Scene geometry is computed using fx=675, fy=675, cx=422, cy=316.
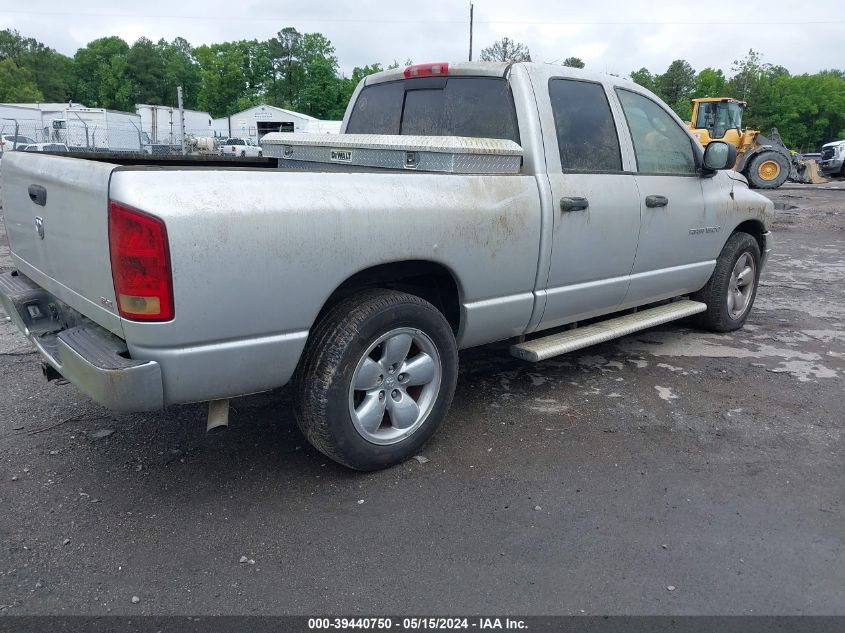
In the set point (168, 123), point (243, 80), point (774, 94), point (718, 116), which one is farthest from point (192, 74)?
point (718, 116)

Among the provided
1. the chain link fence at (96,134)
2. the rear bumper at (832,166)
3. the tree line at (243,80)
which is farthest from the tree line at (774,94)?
the chain link fence at (96,134)

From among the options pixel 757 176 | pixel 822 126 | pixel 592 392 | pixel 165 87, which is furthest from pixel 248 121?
pixel 592 392

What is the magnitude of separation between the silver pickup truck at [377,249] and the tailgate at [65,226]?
0.04ft

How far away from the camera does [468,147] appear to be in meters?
3.44

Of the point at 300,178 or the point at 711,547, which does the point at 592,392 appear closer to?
the point at 711,547

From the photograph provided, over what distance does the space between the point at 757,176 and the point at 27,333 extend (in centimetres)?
2329

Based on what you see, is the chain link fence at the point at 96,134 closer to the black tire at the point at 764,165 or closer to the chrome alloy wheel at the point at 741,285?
the chrome alloy wheel at the point at 741,285

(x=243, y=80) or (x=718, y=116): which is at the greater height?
(x=243, y=80)

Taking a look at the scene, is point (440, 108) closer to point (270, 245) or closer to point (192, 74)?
point (270, 245)

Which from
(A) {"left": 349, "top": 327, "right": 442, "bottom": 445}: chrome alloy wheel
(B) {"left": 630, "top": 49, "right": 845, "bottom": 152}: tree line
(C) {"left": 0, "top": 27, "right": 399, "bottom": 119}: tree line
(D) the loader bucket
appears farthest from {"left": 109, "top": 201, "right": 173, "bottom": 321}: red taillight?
(C) {"left": 0, "top": 27, "right": 399, "bottom": 119}: tree line

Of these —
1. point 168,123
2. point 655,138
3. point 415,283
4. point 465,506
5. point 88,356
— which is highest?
point 168,123

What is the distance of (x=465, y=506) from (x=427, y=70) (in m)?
2.78

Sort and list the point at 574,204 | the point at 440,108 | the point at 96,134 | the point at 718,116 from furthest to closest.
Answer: the point at 96,134 < the point at 718,116 < the point at 440,108 < the point at 574,204

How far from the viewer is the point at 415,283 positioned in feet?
12.1
